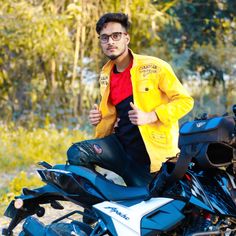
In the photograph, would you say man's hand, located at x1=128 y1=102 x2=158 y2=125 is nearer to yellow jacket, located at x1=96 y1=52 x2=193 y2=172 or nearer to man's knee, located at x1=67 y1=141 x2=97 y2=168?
yellow jacket, located at x1=96 y1=52 x2=193 y2=172

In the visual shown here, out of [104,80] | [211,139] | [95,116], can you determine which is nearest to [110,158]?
[95,116]

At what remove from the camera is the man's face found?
14.2 feet

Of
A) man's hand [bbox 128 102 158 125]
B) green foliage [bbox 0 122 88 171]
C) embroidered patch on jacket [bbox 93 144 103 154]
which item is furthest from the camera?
green foliage [bbox 0 122 88 171]

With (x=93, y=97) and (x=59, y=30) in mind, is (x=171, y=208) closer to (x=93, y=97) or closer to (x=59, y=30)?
(x=59, y=30)

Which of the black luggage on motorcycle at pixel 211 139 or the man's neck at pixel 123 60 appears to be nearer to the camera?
the black luggage on motorcycle at pixel 211 139

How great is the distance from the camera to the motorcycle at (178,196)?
3285 mm

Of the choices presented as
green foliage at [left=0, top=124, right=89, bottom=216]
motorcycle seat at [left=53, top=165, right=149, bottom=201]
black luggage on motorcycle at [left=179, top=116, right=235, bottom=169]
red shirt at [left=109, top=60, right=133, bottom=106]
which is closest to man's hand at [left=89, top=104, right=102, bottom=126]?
red shirt at [left=109, top=60, right=133, bottom=106]

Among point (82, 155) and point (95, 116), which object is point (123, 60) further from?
point (82, 155)

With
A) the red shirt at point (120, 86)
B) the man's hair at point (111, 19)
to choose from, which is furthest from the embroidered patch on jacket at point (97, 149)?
the man's hair at point (111, 19)

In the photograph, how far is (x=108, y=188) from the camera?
12.5 feet

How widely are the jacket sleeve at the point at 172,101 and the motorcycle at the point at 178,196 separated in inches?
20.1

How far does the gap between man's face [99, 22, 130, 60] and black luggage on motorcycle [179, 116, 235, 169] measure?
44.8 inches

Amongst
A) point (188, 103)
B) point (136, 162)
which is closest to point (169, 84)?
Answer: point (188, 103)

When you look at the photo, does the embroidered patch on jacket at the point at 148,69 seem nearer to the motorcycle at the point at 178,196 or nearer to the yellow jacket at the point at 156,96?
the yellow jacket at the point at 156,96
